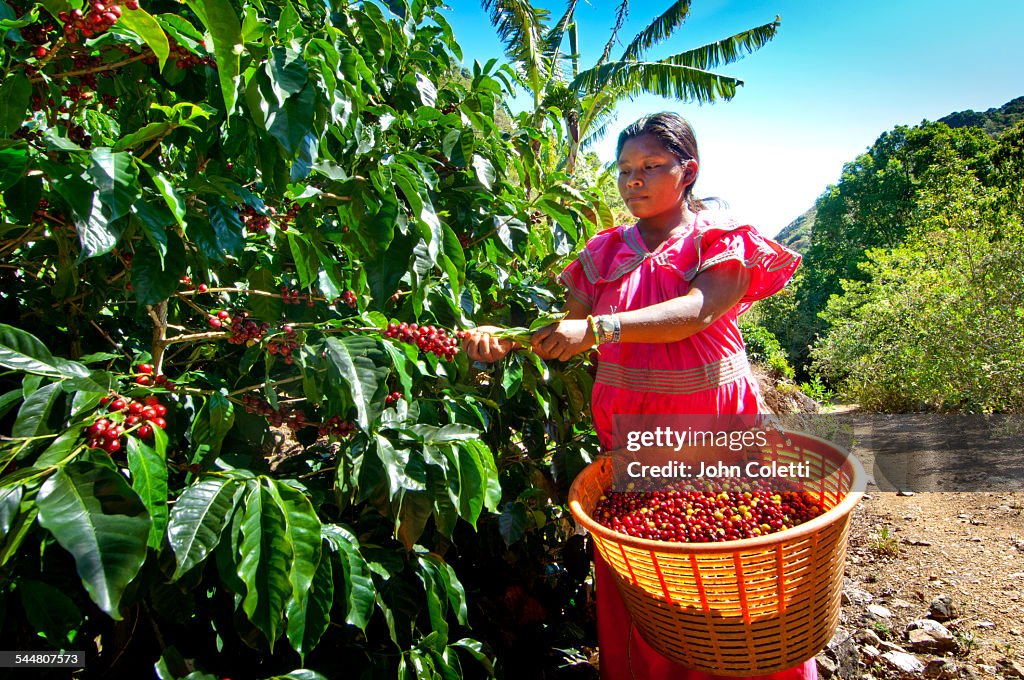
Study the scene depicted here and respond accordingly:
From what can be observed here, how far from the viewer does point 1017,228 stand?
796 cm

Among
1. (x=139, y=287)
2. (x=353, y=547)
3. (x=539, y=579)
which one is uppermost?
(x=139, y=287)

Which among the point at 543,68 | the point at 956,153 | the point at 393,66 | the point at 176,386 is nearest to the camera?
the point at 176,386

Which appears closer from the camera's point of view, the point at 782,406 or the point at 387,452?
the point at 387,452

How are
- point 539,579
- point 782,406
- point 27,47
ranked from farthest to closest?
point 782,406
point 539,579
point 27,47

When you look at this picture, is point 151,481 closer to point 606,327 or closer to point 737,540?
point 606,327

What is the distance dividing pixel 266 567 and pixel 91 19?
887 millimetres

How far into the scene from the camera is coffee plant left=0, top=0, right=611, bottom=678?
35.9 inches

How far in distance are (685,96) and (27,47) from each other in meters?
13.1

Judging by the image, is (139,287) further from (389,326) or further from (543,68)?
(543,68)

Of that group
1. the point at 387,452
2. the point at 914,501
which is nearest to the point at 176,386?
the point at 387,452

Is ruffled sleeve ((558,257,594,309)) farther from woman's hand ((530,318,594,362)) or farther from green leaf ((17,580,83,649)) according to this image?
green leaf ((17,580,83,649))

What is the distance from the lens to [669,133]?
1629 millimetres

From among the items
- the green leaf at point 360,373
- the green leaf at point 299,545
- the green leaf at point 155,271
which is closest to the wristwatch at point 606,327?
the green leaf at point 360,373

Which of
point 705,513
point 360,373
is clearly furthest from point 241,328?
point 705,513
